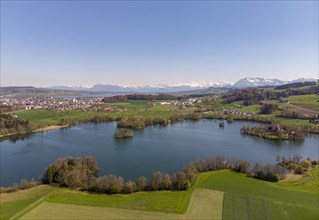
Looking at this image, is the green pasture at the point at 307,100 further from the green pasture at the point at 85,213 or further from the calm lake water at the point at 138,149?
the green pasture at the point at 85,213

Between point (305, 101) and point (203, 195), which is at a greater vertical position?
point (305, 101)

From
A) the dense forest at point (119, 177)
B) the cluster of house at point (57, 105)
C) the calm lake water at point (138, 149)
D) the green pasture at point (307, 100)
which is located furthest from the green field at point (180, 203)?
the cluster of house at point (57, 105)

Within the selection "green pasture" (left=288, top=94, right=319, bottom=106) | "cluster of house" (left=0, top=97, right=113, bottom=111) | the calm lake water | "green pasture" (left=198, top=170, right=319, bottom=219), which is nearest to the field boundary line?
the calm lake water

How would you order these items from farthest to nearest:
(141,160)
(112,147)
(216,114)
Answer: (216,114) < (112,147) < (141,160)

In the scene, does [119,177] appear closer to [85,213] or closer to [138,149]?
[85,213]

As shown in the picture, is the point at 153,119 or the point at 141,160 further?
the point at 153,119

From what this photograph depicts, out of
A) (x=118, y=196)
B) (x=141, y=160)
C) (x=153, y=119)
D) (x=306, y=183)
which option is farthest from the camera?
(x=153, y=119)

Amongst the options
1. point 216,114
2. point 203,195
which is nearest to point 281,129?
point 216,114

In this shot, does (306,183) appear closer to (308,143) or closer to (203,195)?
(203,195)

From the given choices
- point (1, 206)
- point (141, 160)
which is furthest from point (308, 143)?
point (1, 206)
